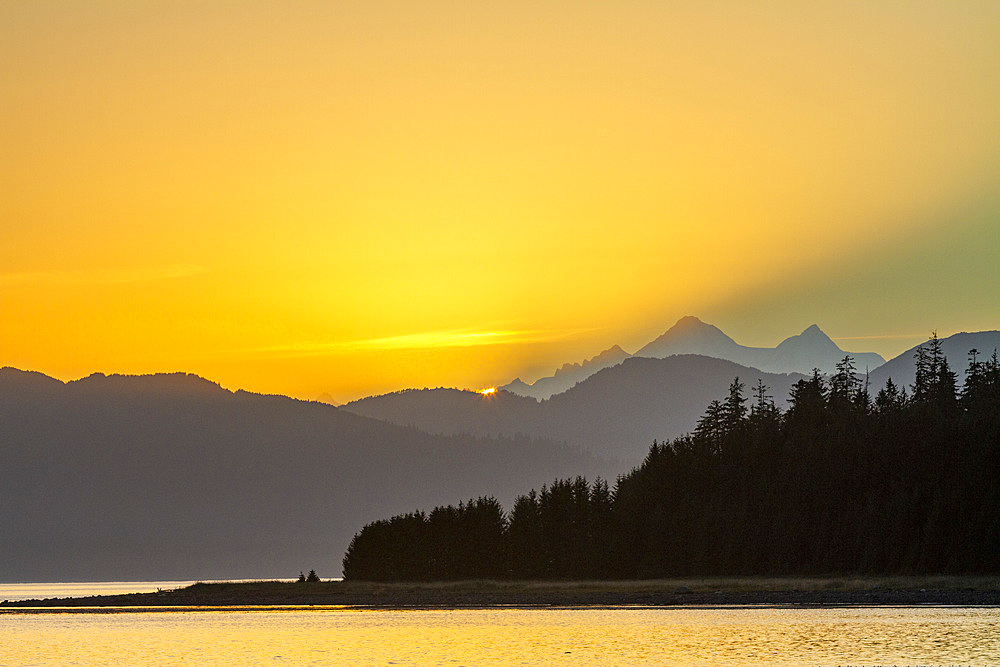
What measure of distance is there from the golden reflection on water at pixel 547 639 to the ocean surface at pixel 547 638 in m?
0.08

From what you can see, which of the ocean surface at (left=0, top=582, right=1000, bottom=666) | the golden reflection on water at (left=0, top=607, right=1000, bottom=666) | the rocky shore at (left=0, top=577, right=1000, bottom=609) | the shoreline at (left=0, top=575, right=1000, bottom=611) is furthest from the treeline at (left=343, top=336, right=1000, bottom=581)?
the golden reflection on water at (left=0, top=607, right=1000, bottom=666)

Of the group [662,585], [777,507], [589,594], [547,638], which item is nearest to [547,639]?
[547,638]

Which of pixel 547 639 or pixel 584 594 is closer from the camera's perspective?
pixel 547 639

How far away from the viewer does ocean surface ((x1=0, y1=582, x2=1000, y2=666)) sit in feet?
185

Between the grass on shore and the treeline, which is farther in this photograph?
the treeline

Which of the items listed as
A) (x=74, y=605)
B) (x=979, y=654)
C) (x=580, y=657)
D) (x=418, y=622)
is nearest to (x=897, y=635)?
(x=979, y=654)

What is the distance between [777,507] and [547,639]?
210 feet

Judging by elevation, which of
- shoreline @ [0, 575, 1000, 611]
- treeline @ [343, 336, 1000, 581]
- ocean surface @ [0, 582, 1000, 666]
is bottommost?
ocean surface @ [0, 582, 1000, 666]

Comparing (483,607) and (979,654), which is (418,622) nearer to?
(483,607)

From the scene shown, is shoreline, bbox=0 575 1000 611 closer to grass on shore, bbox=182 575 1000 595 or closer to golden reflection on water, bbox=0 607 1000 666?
grass on shore, bbox=182 575 1000 595

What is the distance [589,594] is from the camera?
120m

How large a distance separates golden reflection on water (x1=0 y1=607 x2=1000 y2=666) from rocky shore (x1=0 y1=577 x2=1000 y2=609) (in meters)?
9.83

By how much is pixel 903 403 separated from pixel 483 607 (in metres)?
64.5

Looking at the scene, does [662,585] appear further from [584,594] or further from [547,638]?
[547,638]
